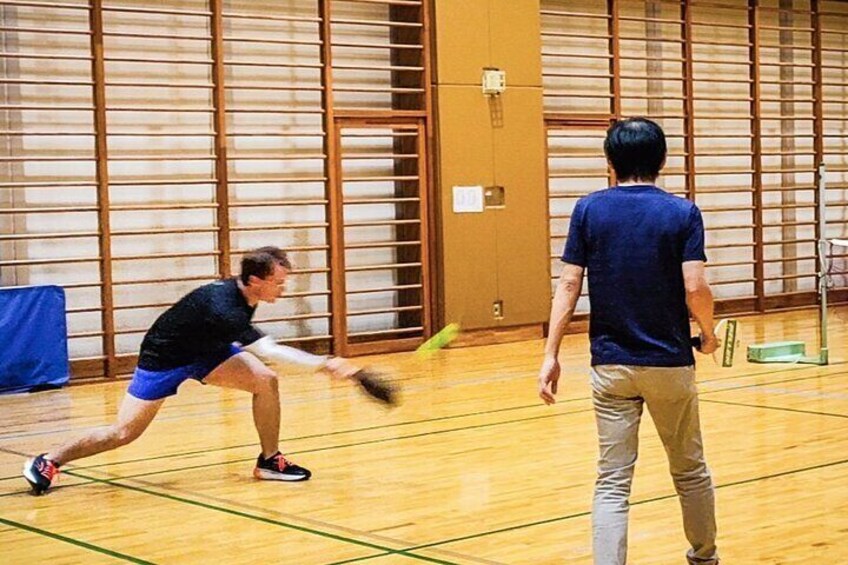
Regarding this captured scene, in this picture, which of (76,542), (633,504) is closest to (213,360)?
(76,542)

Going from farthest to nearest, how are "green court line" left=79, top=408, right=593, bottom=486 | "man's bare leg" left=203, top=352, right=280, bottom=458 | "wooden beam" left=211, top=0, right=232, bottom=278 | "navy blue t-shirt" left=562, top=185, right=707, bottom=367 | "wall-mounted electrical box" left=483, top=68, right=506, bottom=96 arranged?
"wall-mounted electrical box" left=483, top=68, right=506, bottom=96 → "wooden beam" left=211, top=0, right=232, bottom=278 → "green court line" left=79, top=408, right=593, bottom=486 → "man's bare leg" left=203, top=352, right=280, bottom=458 → "navy blue t-shirt" left=562, top=185, right=707, bottom=367

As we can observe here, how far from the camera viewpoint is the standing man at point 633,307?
389 cm

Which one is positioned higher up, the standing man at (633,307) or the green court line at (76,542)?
the standing man at (633,307)

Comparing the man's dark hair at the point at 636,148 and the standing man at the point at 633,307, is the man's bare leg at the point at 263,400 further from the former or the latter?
the man's dark hair at the point at 636,148

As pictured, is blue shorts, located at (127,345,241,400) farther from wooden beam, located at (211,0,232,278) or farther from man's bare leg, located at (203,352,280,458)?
wooden beam, located at (211,0,232,278)

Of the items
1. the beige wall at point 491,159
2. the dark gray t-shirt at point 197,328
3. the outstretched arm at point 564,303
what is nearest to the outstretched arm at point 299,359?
the dark gray t-shirt at point 197,328

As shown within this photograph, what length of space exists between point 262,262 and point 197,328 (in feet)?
1.61

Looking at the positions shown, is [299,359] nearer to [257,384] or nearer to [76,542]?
[257,384]

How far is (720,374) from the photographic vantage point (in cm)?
1020

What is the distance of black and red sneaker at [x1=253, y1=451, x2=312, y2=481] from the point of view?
21.5ft

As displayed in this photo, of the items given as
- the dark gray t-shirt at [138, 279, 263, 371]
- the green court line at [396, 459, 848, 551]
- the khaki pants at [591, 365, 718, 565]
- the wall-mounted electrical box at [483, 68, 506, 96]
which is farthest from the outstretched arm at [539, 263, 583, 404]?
the wall-mounted electrical box at [483, 68, 506, 96]

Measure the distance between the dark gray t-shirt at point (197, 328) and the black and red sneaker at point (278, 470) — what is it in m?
0.63

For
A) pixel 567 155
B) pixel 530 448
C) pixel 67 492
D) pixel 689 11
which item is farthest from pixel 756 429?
pixel 689 11

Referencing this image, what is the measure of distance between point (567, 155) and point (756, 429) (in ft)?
22.5
